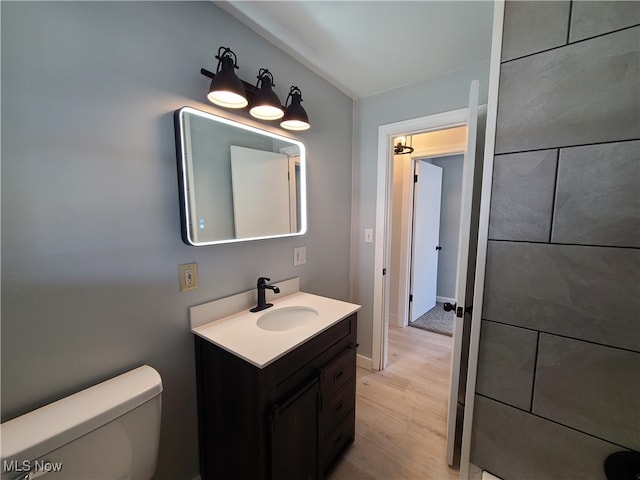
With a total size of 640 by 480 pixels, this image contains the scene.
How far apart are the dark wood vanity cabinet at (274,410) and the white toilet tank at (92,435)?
0.26m

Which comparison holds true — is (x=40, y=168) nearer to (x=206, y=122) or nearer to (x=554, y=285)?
(x=206, y=122)

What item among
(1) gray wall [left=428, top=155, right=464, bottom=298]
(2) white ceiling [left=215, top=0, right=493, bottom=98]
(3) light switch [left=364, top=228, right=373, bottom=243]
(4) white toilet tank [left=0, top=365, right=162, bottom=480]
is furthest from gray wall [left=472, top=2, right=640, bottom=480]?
(1) gray wall [left=428, top=155, right=464, bottom=298]

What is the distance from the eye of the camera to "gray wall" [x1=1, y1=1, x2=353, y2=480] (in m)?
0.76

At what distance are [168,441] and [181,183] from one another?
46.5 inches

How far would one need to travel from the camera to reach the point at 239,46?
1.29 meters

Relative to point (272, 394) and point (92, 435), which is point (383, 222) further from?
point (92, 435)

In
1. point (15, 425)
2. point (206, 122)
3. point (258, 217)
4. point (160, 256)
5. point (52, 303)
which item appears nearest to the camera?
point (15, 425)

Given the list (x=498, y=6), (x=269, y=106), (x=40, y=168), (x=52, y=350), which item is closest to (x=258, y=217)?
(x=269, y=106)

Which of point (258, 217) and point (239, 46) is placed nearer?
point (239, 46)

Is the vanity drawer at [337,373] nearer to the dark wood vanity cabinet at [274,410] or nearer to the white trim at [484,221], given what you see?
the dark wood vanity cabinet at [274,410]

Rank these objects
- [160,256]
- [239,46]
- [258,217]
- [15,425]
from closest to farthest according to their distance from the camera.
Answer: [15,425], [160,256], [239,46], [258,217]

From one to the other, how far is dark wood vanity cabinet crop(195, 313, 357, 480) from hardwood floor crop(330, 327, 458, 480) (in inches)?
10.5

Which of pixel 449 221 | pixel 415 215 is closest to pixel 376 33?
pixel 415 215

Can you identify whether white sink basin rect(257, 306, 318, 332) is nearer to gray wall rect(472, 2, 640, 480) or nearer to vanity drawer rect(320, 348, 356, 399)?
vanity drawer rect(320, 348, 356, 399)
